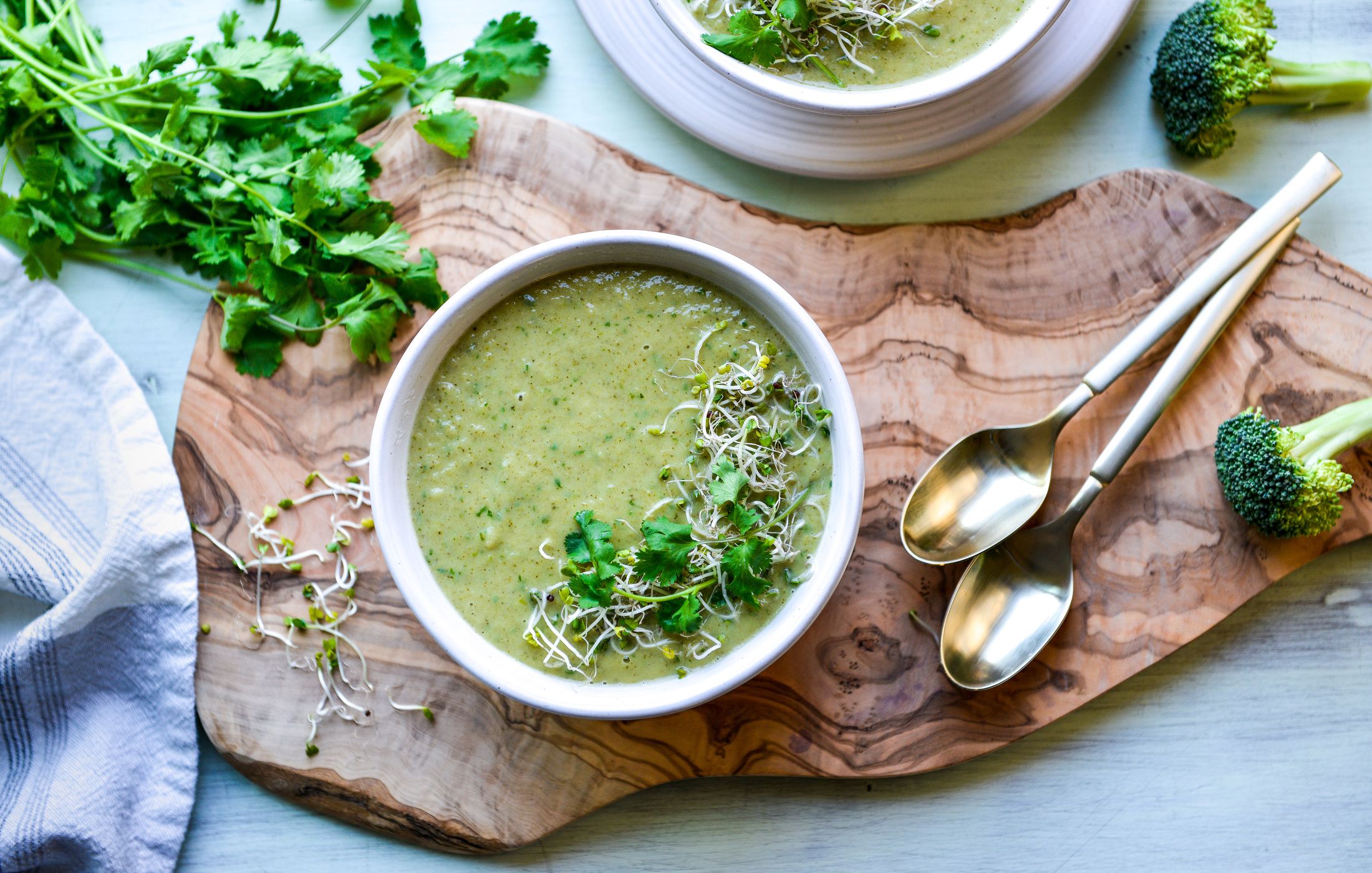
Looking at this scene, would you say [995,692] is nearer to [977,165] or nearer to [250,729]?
[977,165]

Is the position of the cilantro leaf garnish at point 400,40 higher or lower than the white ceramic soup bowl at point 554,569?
higher

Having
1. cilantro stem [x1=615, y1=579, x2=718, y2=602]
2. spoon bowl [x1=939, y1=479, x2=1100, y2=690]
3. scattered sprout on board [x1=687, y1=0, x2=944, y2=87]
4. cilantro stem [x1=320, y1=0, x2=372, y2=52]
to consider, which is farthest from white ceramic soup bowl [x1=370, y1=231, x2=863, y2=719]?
cilantro stem [x1=320, y1=0, x2=372, y2=52]

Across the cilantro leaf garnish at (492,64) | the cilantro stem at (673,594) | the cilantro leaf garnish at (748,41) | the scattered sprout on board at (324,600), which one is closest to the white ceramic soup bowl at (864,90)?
the cilantro leaf garnish at (748,41)

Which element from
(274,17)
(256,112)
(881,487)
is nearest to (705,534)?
(881,487)

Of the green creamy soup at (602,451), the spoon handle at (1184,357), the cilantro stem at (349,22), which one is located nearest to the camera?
the green creamy soup at (602,451)

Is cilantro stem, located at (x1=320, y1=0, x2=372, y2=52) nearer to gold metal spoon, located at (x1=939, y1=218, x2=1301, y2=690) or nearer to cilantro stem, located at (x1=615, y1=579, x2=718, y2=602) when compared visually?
cilantro stem, located at (x1=615, y1=579, x2=718, y2=602)

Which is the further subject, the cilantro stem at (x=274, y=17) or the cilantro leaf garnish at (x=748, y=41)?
the cilantro stem at (x=274, y=17)

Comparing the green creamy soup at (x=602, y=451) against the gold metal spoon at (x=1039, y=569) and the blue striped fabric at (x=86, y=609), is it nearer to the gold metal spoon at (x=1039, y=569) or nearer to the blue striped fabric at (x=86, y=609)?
the gold metal spoon at (x=1039, y=569)
